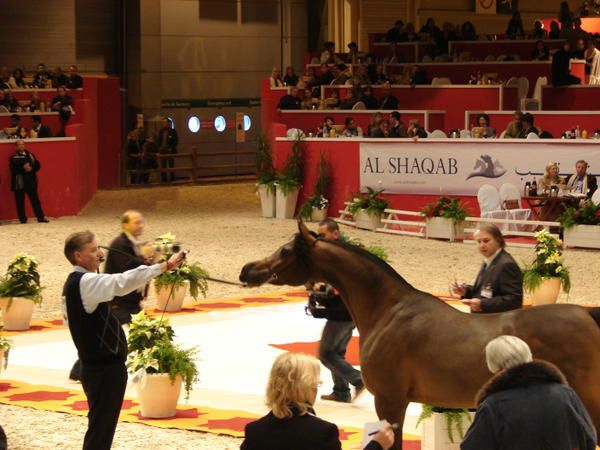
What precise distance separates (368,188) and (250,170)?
14414mm

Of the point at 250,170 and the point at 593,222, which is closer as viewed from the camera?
the point at 593,222

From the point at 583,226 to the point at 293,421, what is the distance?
55.7 feet

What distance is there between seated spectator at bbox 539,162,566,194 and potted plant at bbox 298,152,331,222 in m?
5.13

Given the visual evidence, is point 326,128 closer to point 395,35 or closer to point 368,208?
point 368,208

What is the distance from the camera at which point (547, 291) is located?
1608cm

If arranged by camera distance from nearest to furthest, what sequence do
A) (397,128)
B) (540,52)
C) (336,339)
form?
(336,339) < (397,128) < (540,52)

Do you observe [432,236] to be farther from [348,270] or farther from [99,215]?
[348,270]

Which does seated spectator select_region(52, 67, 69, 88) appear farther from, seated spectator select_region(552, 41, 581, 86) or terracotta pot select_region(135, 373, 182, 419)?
terracotta pot select_region(135, 373, 182, 419)

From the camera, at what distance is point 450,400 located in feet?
25.5

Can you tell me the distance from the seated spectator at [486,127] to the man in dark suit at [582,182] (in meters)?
2.48

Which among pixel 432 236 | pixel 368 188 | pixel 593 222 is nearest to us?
pixel 593 222

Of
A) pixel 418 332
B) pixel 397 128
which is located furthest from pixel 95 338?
pixel 397 128

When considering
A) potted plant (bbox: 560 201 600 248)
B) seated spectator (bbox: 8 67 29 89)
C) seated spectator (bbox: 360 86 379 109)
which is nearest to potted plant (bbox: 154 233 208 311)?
potted plant (bbox: 560 201 600 248)

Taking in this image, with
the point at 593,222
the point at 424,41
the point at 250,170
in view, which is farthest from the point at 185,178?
the point at 593,222
